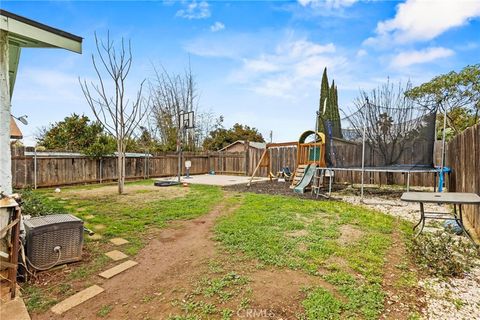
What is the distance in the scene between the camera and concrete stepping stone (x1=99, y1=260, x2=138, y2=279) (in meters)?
2.44

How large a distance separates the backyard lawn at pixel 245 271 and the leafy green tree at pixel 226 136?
58.3 ft

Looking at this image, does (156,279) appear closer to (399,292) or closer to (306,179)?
(399,292)

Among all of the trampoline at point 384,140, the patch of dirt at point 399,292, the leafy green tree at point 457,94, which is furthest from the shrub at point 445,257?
the leafy green tree at point 457,94

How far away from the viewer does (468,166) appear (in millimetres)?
4078

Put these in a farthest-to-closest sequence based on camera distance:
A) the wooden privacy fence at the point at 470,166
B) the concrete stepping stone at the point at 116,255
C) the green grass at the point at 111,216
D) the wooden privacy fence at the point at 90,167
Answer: the wooden privacy fence at the point at 90,167 < the wooden privacy fence at the point at 470,166 < the concrete stepping stone at the point at 116,255 < the green grass at the point at 111,216

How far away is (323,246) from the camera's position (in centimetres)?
300

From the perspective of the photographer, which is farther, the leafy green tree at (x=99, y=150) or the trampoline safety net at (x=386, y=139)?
the leafy green tree at (x=99, y=150)

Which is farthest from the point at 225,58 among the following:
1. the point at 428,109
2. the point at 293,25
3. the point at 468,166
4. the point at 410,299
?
the point at 410,299

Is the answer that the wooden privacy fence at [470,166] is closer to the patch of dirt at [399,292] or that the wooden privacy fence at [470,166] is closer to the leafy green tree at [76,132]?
the patch of dirt at [399,292]

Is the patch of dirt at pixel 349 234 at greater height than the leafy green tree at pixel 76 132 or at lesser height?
lesser

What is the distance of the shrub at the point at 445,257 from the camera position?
2408 millimetres

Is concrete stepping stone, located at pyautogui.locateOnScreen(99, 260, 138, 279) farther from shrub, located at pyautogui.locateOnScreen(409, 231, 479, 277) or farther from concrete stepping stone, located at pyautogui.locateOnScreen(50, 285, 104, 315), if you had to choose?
shrub, located at pyautogui.locateOnScreen(409, 231, 479, 277)

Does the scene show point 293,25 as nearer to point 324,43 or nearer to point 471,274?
point 324,43

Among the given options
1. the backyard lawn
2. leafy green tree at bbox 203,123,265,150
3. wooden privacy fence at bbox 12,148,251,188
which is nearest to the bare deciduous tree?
wooden privacy fence at bbox 12,148,251,188
